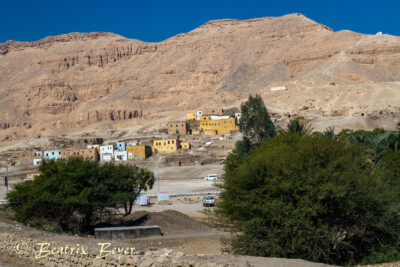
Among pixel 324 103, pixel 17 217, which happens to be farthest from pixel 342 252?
pixel 324 103

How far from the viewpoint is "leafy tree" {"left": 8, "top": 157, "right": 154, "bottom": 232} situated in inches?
973

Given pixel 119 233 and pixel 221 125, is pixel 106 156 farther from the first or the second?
pixel 119 233

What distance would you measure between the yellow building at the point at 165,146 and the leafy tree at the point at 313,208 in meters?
57.5

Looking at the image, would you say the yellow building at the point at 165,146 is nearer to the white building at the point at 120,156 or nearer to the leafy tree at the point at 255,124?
the white building at the point at 120,156

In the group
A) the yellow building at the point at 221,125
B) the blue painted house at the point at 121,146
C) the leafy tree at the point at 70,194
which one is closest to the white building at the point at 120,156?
the blue painted house at the point at 121,146

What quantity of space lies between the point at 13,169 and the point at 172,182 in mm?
30509

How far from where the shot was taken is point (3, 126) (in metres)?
167

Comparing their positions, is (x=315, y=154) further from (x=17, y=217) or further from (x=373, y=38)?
(x=373, y=38)

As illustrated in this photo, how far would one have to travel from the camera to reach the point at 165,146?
7588 centimetres

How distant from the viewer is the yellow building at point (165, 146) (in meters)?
75.2

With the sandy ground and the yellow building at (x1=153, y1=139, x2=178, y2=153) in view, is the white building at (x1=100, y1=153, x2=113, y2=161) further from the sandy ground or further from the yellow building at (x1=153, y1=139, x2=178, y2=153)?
the sandy ground

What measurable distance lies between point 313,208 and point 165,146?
2403 inches

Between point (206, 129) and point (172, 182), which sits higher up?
point (206, 129)

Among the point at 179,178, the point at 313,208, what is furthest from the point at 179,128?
the point at 313,208
